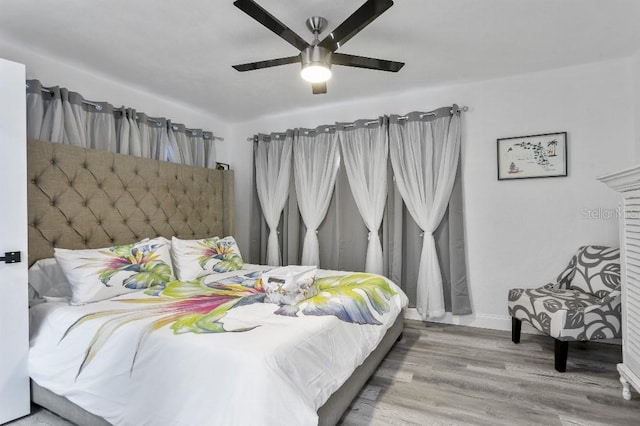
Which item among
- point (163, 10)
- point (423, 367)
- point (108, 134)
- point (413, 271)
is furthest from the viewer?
point (413, 271)

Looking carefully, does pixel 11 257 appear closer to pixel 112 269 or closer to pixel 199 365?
pixel 112 269

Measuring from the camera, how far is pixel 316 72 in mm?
2043

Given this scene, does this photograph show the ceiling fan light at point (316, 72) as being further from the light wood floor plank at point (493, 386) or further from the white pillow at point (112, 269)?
the light wood floor plank at point (493, 386)

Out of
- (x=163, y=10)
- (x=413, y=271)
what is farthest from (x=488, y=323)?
(x=163, y=10)

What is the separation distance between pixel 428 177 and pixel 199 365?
2.73 m

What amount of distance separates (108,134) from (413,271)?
3.11 meters

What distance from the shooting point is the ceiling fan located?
164 centimetres

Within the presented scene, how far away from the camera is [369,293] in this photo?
2.31m

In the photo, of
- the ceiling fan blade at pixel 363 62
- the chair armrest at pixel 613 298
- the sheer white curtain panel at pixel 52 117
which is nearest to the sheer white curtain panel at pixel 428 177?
the chair armrest at pixel 613 298

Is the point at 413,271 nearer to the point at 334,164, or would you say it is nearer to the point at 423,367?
the point at 423,367

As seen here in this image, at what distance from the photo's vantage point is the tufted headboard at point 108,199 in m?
2.27

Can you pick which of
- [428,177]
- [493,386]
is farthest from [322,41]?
[493,386]

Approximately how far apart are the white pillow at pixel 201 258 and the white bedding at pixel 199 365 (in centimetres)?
76

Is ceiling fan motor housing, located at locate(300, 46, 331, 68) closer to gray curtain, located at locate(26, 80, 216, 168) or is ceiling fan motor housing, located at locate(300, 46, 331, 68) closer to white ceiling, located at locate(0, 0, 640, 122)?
white ceiling, located at locate(0, 0, 640, 122)
